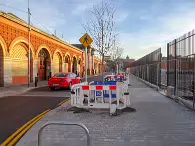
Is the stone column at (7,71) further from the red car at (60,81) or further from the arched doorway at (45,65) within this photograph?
the arched doorway at (45,65)

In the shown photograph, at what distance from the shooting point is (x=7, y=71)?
18.0 metres

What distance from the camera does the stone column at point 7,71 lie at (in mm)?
17688

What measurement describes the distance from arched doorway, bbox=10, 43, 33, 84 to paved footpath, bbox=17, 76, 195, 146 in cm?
1445

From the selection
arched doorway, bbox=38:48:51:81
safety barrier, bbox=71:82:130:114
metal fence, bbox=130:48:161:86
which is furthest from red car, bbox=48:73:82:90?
arched doorway, bbox=38:48:51:81

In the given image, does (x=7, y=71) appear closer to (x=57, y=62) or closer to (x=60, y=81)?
(x=60, y=81)

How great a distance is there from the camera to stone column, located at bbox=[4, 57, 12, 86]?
696 inches

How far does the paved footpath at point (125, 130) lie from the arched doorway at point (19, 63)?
47.4 feet

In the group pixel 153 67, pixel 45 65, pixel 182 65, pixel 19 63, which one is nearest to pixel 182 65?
pixel 182 65

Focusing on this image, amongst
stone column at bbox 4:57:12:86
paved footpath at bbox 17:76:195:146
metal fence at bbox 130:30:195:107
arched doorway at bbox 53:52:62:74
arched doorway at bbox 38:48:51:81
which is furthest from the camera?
arched doorway at bbox 53:52:62:74

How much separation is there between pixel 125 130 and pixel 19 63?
60.0 ft

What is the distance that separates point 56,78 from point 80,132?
11.0 m

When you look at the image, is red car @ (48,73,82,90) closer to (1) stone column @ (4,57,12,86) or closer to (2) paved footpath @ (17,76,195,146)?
(1) stone column @ (4,57,12,86)

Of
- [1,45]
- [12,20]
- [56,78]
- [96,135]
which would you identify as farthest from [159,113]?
[12,20]

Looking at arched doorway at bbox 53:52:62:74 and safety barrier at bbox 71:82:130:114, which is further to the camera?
arched doorway at bbox 53:52:62:74
